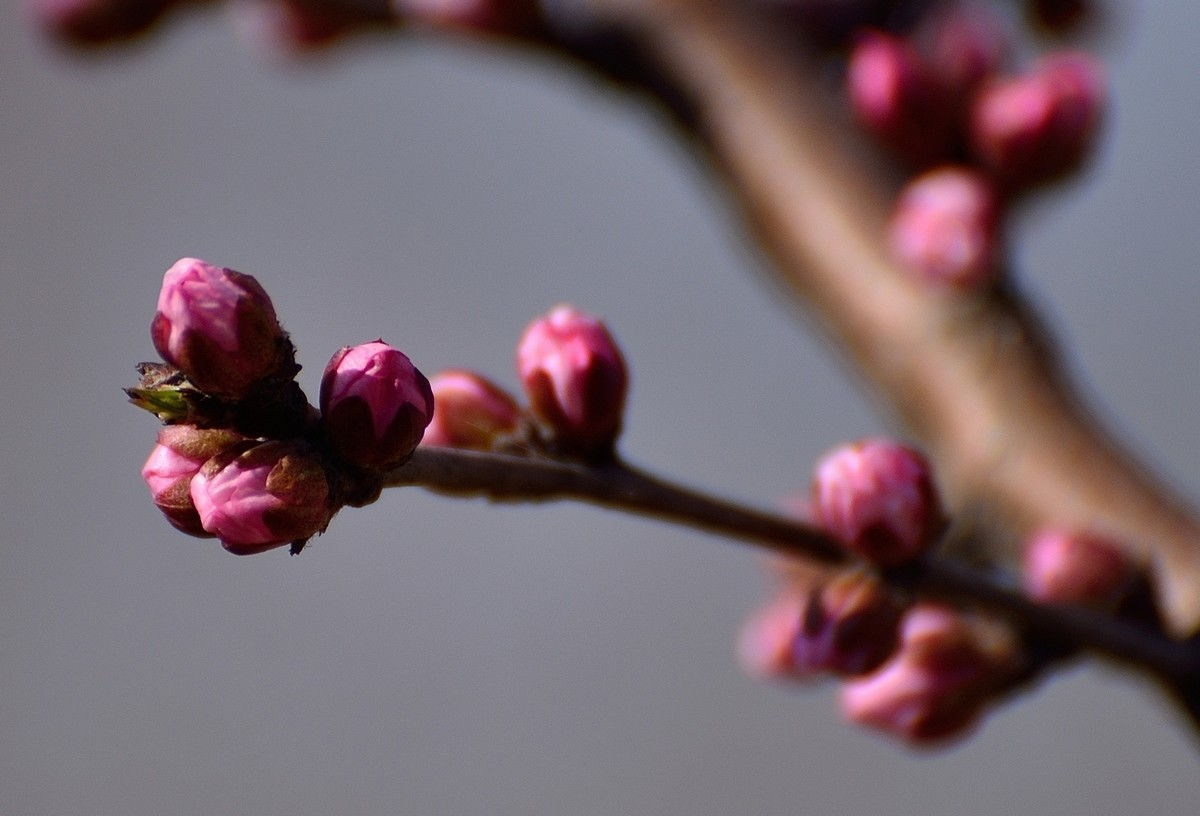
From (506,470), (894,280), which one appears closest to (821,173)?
(894,280)

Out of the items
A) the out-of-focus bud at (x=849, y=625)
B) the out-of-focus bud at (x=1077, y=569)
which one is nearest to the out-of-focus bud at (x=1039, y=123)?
the out-of-focus bud at (x=1077, y=569)

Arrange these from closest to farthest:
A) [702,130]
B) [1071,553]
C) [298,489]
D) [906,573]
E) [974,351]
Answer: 1. [298,489]
2. [906,573]
3. [1071,553]
4. [974,351]
5. [702,130]

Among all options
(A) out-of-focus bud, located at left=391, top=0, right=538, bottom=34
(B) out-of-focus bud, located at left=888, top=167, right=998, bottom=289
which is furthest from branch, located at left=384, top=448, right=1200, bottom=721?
(A) out-of-focus bud, located at left=391, top=0, right=538, bottom=34

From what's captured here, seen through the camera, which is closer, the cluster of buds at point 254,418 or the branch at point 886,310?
the cluster of buds at point 254,418

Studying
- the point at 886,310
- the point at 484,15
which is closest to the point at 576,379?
the point at 886,310

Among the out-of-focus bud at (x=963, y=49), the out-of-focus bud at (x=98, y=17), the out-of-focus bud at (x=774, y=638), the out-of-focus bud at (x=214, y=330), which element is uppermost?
the out-of-focus bud at (x=98, y=17)

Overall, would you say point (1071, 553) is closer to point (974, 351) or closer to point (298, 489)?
point (974, 351)

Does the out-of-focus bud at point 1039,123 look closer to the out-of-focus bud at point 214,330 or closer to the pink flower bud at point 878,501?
the pink flower bud at point 878,501
